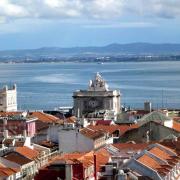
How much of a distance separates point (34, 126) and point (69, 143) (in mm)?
12410

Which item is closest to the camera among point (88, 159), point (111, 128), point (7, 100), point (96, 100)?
point (88, 159)

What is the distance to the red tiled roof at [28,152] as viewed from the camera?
3959 cm

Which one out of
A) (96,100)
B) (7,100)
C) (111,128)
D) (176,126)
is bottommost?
(7,100)

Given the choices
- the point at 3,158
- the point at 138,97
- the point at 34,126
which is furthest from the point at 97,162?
the point at 138,97

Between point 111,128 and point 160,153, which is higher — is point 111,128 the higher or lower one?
the lower one

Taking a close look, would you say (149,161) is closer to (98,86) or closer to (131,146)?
(131,146)

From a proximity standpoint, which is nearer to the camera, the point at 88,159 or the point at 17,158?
the point at 88,159

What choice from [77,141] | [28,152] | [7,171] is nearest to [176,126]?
[77,141]

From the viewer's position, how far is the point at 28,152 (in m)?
40.7

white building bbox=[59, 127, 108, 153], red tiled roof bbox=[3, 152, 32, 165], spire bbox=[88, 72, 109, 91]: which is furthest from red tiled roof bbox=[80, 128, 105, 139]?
spire bbox=[88, 72, 109, 91]

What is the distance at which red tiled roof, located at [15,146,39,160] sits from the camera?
3959cm

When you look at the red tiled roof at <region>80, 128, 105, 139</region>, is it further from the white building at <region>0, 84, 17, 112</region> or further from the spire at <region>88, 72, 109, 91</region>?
the white building at <region>0, 84, 17, 112</region>

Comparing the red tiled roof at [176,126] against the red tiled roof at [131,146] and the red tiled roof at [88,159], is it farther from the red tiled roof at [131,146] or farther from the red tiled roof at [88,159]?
the red tiled roof at [88,159]

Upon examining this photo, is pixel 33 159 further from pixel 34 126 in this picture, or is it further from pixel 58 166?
pixel 34 126
